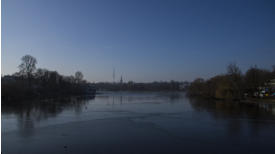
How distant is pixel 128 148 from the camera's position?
844 cm

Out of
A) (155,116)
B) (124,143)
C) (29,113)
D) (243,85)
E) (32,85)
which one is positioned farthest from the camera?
(32,85)

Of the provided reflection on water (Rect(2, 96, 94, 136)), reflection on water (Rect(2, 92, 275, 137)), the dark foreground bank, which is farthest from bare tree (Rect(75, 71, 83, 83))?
the dark foreground bank

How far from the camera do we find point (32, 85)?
45.8m

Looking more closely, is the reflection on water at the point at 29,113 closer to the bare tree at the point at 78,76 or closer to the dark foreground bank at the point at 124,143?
the dark foreground bank at the point at 124,143

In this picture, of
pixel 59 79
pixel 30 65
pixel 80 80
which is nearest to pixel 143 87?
pixel 80 80

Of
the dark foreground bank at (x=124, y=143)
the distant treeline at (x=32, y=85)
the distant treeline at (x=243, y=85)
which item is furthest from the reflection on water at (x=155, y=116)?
the distant treeline at (x=243, y=85)

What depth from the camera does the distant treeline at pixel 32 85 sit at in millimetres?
33344

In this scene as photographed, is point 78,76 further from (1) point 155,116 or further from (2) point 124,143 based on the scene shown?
(2) point 124,143

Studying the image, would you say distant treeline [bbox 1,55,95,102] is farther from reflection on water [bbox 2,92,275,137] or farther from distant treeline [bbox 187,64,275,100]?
distant treeline [bbox 187,64,275,100]

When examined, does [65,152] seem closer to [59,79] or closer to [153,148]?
[153,148]

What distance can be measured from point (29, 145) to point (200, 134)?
26.2ft

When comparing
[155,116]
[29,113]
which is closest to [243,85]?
[155,116]

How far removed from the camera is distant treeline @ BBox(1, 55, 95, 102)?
33.3 m

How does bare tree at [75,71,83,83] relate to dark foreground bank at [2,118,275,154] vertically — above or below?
above
